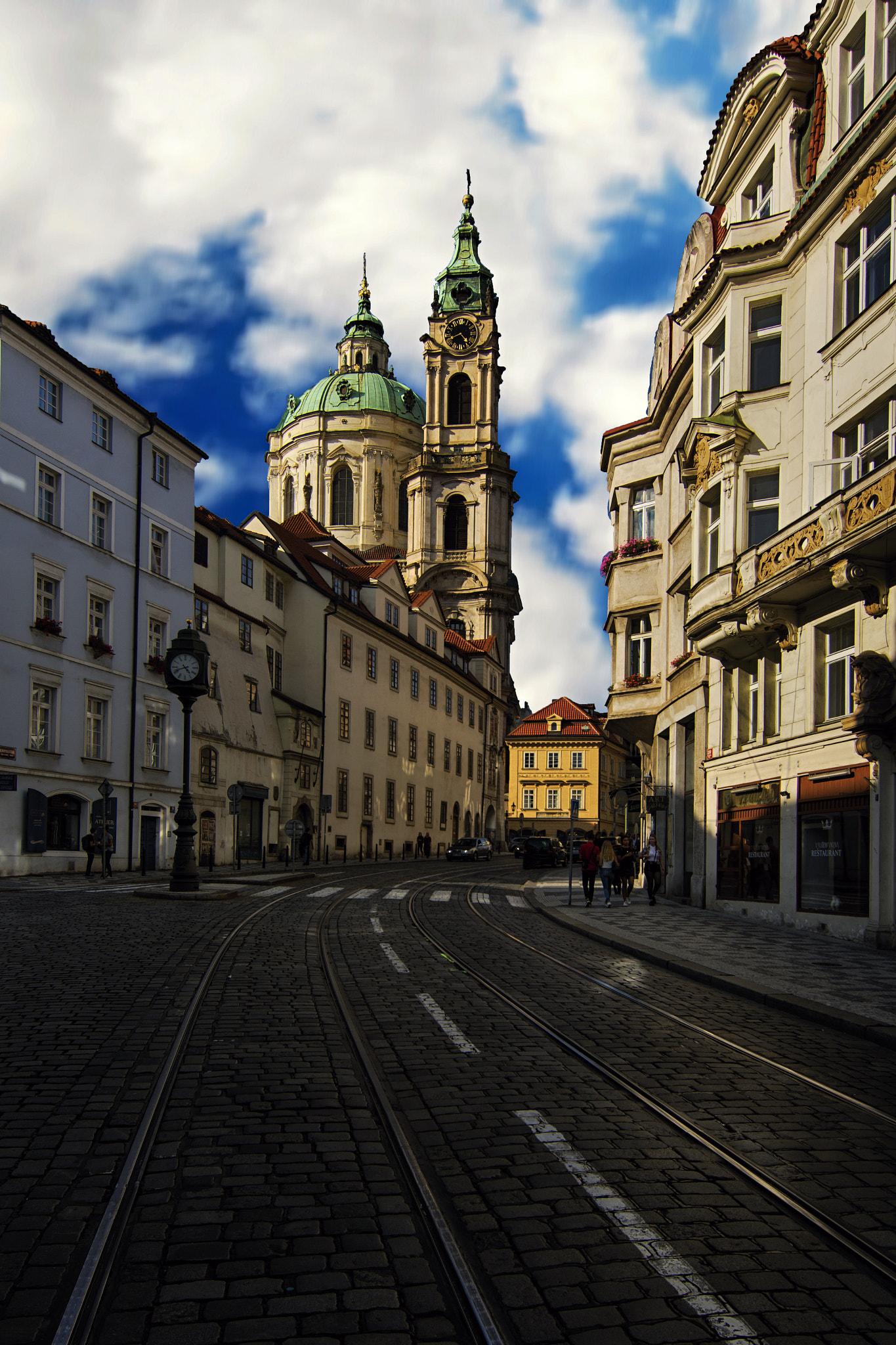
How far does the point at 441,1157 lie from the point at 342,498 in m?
95.7

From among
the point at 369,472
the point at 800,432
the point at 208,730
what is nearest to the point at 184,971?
the point at 800,432

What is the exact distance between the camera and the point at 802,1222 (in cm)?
450

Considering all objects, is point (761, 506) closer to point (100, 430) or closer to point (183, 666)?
point (183, 666)

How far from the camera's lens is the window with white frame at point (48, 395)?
31797mm

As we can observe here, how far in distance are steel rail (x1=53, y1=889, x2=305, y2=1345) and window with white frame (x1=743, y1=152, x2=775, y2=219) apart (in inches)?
780

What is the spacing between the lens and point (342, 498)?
98750 mm

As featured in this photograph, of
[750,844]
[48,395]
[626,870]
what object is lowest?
[626,870]

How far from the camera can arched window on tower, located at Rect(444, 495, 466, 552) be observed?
304 feet

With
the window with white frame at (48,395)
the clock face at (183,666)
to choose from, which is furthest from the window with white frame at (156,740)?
the clock face at (183,666)

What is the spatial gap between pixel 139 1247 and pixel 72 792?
29918mm

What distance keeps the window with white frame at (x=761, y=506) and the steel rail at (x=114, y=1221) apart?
52.7 ft

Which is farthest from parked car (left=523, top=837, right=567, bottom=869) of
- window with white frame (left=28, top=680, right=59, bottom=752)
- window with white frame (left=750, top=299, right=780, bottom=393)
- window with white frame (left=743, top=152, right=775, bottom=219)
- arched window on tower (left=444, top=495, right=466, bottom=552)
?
arched window on tower (left=444, top=495, right=466, bottom=552)

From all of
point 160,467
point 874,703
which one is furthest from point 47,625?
point 874,703

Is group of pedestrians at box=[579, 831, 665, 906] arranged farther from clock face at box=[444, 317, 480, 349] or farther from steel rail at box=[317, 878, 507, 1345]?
clock face at box=[444, 317, 480, 349]
